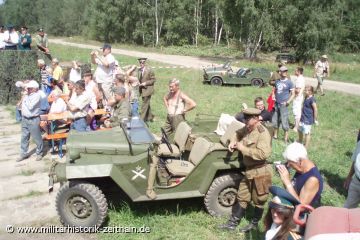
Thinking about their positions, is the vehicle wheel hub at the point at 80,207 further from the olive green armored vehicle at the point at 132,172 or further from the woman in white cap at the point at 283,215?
the woman in white cap at the point at 283,215

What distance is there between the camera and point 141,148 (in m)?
5.66

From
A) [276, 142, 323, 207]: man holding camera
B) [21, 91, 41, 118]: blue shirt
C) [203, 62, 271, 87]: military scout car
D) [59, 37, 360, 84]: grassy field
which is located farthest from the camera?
[59, 37, 360, 84]: grassy field

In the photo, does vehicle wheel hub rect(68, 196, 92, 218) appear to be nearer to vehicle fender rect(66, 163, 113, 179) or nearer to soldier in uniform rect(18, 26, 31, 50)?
vehicle fender rect(66, 163, 113, 179)

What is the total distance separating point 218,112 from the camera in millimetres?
13312

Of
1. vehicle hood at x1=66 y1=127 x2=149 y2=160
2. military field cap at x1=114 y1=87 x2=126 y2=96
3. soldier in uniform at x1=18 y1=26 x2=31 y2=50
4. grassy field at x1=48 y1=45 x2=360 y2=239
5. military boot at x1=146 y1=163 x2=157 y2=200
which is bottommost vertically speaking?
grassy field at x1=48 y1=45 x2=360 y2=239

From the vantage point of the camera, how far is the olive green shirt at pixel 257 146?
17.0 ft

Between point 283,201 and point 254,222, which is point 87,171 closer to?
point 254,222

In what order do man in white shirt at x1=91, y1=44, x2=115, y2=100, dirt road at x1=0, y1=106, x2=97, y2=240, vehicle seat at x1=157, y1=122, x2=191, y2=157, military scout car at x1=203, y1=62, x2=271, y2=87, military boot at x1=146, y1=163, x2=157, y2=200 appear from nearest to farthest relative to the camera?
military boot at x1=146, y1=163, x2=157, y2=200, dirt road at x1=0, y1=106, x2=97, y2=240, vehicle seat at x1=157, y1=122, x2=191, y2=157, man in white shirt at x1=91, y1=44, x2=115, y2=100, military scout car at x1=203, y1=62, x2=271, y2=87

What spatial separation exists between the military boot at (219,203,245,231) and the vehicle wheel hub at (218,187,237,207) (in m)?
0.26

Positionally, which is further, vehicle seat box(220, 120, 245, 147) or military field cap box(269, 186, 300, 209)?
vehicle seat box(220, 120, 245, 147)

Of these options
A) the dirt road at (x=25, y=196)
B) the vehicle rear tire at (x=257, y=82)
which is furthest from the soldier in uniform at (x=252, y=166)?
the vehicle rear tire at (x=257, y=82)

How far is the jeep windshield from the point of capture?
573 cm

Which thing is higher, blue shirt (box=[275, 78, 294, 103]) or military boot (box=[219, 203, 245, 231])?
blue shirt (box=[275, 78, 294, 103])

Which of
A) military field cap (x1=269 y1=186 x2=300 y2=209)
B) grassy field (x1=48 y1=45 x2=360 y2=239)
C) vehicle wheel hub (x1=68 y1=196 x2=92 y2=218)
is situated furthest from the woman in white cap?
vehicle wheel hub (x1=68 y1=196 x2=92 y2=218)
